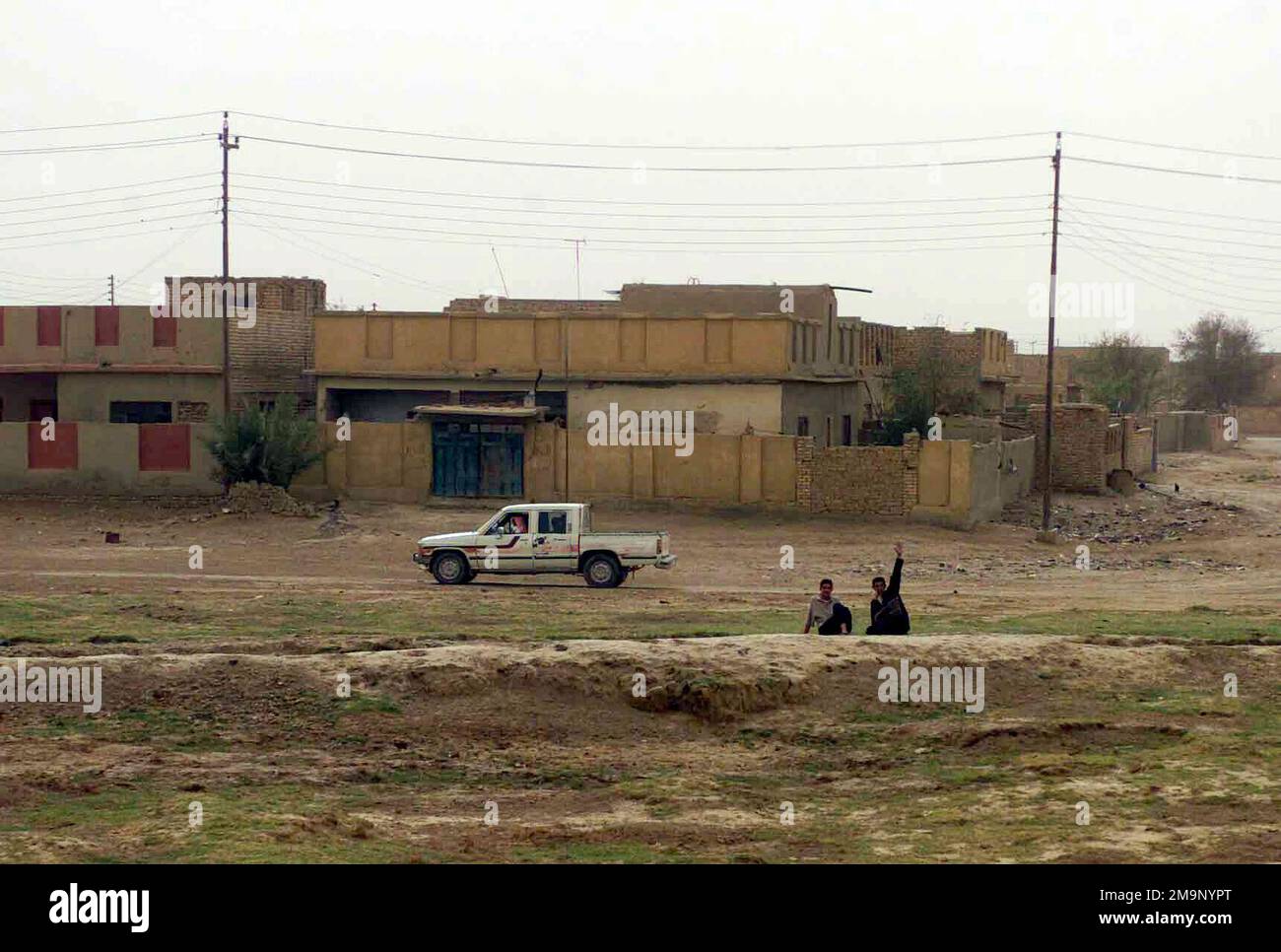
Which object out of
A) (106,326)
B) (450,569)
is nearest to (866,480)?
(450,569)

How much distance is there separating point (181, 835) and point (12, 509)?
3047 centimetres

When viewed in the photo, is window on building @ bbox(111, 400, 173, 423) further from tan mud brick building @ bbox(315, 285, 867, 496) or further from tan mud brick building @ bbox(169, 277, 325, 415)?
tan mud brick building @ bbox(315, 285, 867, 496)

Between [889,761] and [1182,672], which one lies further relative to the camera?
[1182,672]

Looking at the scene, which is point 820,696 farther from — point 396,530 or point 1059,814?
point 396,530

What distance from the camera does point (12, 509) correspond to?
41.0m

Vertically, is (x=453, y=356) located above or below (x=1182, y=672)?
above

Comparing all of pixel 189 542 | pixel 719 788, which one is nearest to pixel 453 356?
pixel 189 542

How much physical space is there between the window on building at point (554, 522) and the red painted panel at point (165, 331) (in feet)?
60.4

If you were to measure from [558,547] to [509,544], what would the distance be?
0.94 metres

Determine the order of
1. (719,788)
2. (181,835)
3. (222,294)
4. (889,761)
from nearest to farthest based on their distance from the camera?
(181,835) → (719,788) → (889,761) → (222,294)

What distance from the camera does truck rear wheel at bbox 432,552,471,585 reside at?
3028 centimetres

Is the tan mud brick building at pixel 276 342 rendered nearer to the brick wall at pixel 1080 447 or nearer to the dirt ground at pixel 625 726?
the dirt ground at pixel 625 726

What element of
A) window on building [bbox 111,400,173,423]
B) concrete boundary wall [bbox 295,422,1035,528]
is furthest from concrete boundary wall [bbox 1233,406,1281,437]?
window on building [bbox 111,400,173,423]

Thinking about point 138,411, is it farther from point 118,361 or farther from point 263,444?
point 263,444
